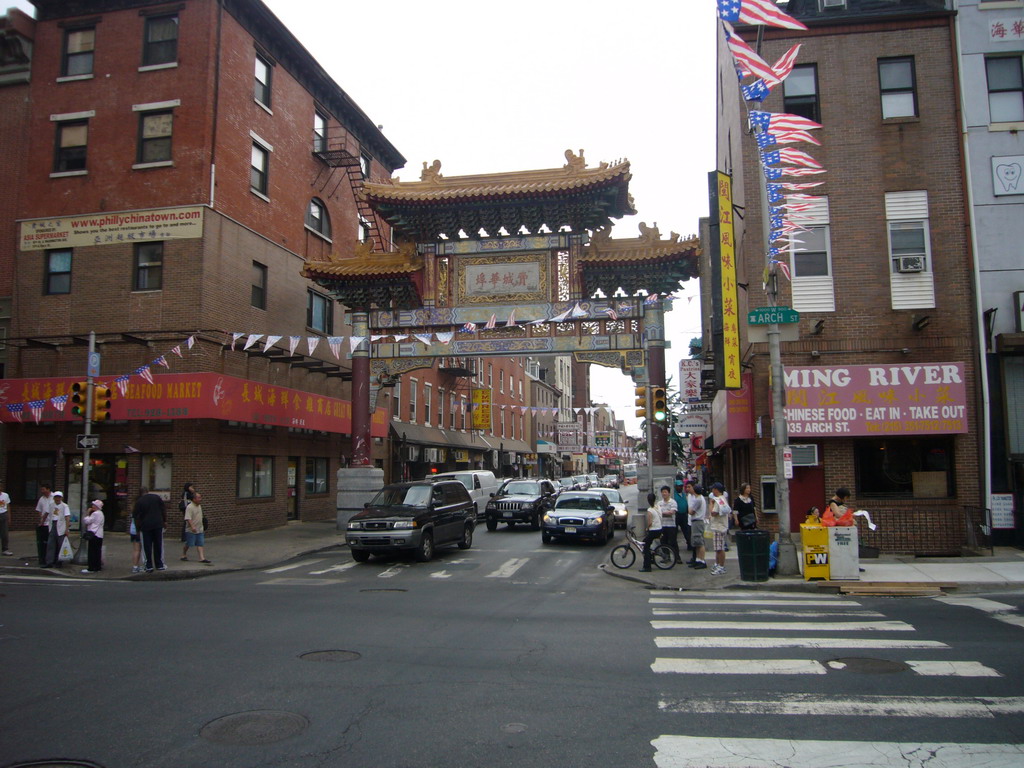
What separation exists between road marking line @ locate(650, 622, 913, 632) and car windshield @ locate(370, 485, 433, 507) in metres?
9.12

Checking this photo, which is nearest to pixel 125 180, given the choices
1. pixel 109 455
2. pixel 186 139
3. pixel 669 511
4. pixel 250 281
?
pixel 186 139

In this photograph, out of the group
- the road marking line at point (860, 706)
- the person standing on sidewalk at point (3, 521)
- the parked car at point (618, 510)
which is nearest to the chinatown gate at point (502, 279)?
the parked car at point (618, 510)

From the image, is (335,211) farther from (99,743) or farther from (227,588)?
(99,743)

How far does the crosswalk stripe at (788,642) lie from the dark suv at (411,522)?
897cm

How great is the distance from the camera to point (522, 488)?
27.6 metres

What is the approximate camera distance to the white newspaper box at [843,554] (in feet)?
45.8

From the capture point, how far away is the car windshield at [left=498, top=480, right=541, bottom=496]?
2730 centimetres

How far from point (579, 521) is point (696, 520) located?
5.18 meters

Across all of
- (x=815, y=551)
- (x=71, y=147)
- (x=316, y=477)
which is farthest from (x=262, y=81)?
(x=815, y=551)

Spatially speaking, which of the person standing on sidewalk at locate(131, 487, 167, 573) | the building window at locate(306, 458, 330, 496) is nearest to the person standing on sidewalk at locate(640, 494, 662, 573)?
the person standing on sidewalk at locate(131, 487, 167, 573)

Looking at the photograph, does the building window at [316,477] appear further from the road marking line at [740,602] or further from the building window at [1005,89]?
the building window at [1005,89]

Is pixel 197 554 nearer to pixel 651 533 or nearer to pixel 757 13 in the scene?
pixel 651 533

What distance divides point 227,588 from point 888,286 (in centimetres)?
1615

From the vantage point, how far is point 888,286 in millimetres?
18625
